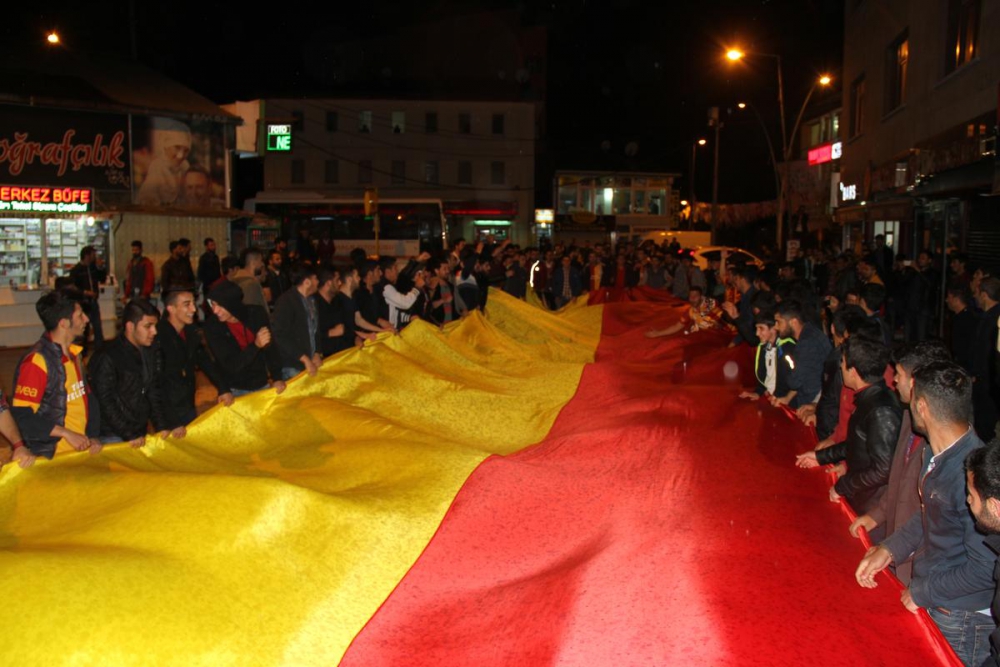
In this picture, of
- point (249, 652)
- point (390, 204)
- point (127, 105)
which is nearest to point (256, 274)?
point (249, 652)

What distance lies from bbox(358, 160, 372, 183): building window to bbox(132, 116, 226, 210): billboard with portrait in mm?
30636

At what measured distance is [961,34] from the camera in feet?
55.3

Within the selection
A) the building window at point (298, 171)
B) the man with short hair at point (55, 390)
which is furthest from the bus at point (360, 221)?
the man with short hair at point (55, 390)

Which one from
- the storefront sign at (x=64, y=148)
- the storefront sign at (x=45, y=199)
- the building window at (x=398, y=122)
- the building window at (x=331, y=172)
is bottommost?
the storefront sign at (x=45, y=199)

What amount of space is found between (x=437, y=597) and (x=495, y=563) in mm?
400

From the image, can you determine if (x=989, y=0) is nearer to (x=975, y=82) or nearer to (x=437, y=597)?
(x=975, y=82)

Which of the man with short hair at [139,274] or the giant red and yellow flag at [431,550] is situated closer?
the giant red and yellow flag at [431,550]

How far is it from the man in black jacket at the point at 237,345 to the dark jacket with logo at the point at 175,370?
0.49 meters

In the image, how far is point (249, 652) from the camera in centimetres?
386

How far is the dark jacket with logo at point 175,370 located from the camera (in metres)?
6.49

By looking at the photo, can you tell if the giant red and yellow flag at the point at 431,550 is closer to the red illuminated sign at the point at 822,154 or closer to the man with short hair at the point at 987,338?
the man with short hair at the point at 987,338

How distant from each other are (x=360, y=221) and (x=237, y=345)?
1272 inches

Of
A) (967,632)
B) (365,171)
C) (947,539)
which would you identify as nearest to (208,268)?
(947,539)

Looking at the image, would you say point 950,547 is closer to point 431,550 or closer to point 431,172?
point 431,550
